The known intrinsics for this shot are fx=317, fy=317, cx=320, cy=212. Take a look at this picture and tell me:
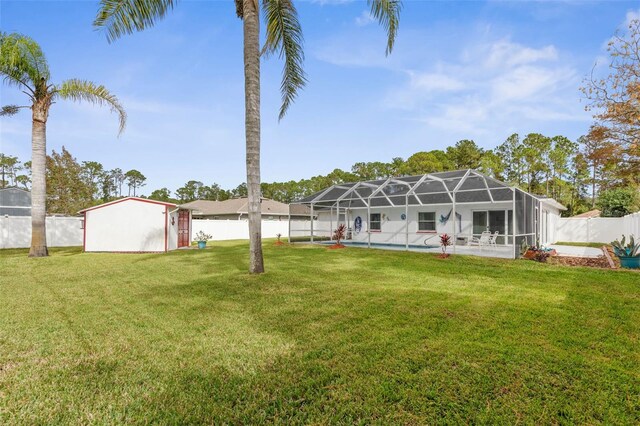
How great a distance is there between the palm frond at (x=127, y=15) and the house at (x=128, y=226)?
10025 millimetres

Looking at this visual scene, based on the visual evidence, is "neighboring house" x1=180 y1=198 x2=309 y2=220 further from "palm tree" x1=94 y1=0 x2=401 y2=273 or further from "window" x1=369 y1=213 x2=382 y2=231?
"palm tree" x1=94 y1=0 x2=401 y2=273

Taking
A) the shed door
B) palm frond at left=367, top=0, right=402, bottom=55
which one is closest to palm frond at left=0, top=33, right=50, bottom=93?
the shed door

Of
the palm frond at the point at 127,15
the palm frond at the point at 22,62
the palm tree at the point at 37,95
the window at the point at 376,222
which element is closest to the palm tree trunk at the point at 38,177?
the palm tree at the point at 37,95

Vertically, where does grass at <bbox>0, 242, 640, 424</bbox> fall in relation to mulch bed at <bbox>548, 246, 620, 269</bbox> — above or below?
above

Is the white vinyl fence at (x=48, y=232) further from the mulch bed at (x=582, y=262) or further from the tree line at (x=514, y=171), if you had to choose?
the mulch bed at (x=582, y=262)

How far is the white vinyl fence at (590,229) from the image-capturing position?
20.7 meters

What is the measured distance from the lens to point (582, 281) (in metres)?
7.86

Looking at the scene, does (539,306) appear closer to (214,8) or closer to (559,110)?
(214,8)

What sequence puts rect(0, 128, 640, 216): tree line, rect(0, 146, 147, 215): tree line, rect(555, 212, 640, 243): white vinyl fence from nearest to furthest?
rect(555, 212, 640, 243): white vinyl fence
rect(0, 128, 640, 216): tree line
rect(0, 146, 147, 215): tree line

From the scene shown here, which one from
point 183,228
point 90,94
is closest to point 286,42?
point 90,94

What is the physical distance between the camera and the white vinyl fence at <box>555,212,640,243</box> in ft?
67.9

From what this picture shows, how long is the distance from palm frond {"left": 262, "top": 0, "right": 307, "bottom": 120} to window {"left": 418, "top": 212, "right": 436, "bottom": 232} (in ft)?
35.3

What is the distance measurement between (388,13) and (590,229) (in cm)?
2179

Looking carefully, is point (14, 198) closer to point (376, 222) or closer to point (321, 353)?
point (376, 222)
